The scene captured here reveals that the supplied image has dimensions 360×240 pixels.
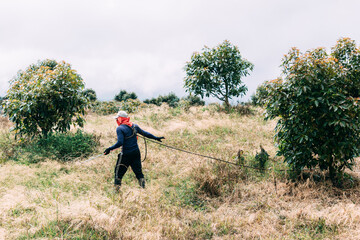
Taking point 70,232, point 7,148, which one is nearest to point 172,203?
point 70,232

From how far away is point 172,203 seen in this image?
4473 mm

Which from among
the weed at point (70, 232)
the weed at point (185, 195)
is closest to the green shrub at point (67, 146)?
the weed at point (185, 195)

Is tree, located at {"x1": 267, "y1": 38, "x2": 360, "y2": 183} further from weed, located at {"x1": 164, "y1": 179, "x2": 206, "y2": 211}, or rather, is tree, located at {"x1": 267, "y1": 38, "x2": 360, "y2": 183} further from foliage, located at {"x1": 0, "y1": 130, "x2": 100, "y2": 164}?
foliage, located at {"x1": 0, "y1": 130, "x2": 100, "y2": 164}

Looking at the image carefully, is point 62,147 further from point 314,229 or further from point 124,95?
point 124,95

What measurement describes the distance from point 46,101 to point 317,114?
25.8 feet

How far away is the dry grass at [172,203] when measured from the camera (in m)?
3.44

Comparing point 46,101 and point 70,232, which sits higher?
point 46,101

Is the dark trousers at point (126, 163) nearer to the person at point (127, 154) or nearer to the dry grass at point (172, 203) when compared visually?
the person at point (127, 154)

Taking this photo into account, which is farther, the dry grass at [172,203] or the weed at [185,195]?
the weed at [185,195]

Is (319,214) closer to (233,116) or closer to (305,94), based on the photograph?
(305,94)

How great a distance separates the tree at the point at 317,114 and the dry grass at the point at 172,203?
2.17 feet

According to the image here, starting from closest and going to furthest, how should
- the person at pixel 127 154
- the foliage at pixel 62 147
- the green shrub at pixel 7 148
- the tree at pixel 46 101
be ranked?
the person at pixel 127 154, the green shrub at pixel 7 148, the foliage at pixel 62 147, the tree at pixel 46 101

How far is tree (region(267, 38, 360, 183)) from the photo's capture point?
181 inches

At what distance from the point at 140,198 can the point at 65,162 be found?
153 inches
